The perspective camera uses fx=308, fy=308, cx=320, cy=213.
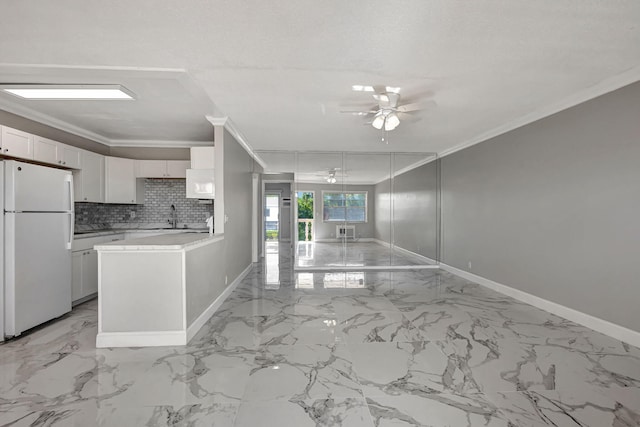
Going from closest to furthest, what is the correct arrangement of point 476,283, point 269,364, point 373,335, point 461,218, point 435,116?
point 269,364
point 373,335
point 435,116
point 476,283
point 461,218

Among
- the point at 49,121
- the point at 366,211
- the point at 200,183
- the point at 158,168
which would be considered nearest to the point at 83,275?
the point at 200,183

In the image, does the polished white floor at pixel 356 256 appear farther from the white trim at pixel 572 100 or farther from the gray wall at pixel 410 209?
the white trim at pixel 572 100

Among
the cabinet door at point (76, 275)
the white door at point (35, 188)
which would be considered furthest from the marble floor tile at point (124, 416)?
the cabinet door at point (76, 275)

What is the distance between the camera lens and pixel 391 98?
10.3 feet

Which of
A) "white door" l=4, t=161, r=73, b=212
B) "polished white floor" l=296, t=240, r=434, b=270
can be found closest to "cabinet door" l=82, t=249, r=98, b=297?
"white door" l=4, t=161, r=73, b=212

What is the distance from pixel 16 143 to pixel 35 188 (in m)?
0.89

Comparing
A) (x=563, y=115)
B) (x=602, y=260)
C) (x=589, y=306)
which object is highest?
(x=563, y=115)

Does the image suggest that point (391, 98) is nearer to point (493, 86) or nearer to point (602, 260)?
point (493, 86)

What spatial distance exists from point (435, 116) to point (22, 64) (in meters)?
4.15

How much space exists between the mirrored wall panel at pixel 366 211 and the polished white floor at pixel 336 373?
2829 millimetres

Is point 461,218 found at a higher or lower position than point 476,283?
higher

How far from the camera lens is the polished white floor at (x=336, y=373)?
1816mm

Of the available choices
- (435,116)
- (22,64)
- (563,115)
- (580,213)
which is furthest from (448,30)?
(22,64)

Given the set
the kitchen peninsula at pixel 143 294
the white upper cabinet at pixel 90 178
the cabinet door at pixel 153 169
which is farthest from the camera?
the cabinet door at pixel 153 169
